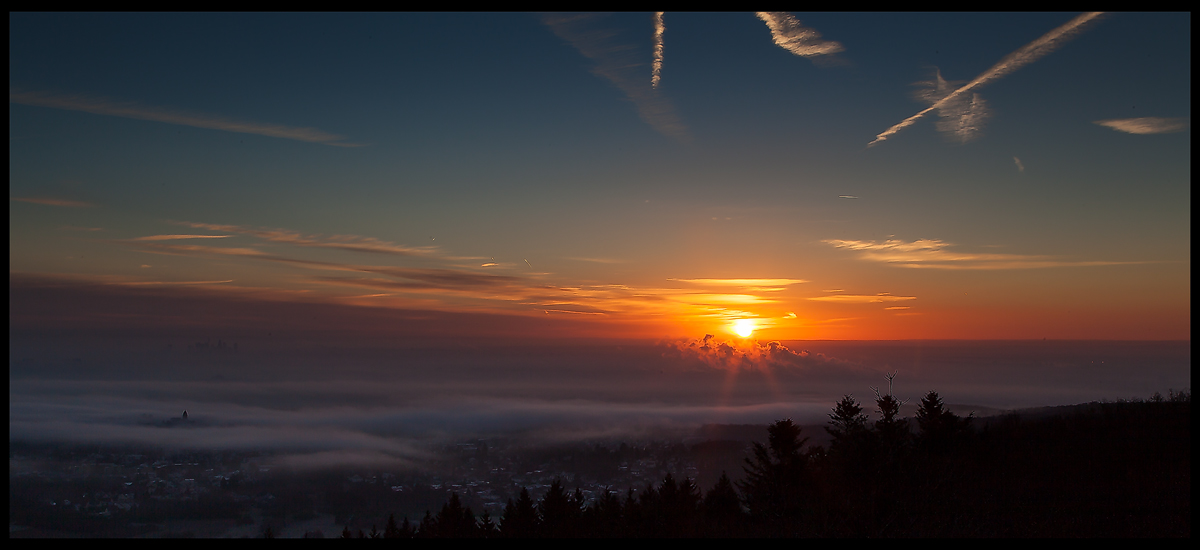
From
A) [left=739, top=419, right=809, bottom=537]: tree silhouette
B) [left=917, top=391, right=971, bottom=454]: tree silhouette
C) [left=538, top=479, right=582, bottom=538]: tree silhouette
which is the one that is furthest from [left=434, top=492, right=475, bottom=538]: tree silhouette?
[left=917, top=391, right=971, bottom=454]: tree silhouette

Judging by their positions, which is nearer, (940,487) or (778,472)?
(940,487)

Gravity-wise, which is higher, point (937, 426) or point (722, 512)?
point (937, 426)

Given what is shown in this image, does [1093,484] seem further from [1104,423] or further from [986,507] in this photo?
[1104,423]

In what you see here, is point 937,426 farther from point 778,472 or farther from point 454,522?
point 454,522

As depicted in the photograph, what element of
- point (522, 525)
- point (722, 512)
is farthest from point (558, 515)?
point (722, 512)

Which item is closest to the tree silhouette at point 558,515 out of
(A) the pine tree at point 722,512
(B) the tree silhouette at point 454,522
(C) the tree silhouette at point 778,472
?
(B) the tree silhouette at point 454,522

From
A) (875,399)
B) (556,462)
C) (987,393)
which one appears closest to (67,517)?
(556,462)

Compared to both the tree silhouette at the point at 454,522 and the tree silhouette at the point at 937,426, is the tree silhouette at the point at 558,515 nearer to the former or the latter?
the tree silhouette at the point at 454,522

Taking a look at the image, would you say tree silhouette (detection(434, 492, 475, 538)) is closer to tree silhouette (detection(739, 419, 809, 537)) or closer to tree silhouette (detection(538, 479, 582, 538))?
tree silhouette (detection(538, 479, 582, 538))
